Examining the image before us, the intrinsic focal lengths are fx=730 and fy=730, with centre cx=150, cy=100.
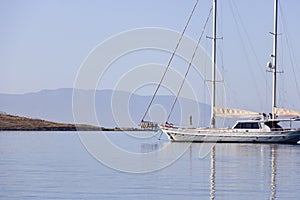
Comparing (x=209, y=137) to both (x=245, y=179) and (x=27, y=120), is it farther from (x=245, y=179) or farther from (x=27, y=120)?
(x=27, y=120)

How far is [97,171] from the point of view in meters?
39.7

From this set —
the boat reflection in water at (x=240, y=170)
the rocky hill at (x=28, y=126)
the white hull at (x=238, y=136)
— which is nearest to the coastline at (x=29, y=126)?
the rocky hill at (x=28, y=126)

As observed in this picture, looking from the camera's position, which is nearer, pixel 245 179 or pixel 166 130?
pixel 245 179

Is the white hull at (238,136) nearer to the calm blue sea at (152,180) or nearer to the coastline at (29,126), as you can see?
the calm blue sea at (152,180)

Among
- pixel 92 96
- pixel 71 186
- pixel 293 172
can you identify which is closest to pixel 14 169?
pixel 71 186

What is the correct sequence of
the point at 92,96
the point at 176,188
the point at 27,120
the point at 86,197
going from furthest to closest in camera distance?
the point at 27,120 → the point at 92,96 → the point at 176,188 → the point at 86,197

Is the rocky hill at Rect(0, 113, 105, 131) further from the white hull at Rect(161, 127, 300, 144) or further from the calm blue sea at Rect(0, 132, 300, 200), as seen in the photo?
the calm blue sea at Rect(0, 132, 300, 200)

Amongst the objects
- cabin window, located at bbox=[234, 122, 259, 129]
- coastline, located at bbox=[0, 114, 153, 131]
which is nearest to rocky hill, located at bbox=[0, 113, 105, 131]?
coastline, located at bbox=[0, 114, 153, 131]

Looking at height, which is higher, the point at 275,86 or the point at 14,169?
the point at 275,86

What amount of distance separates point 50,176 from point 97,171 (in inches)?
166

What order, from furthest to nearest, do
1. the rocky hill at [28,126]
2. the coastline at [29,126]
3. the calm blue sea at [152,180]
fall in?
the rocky hill at [28,126] → the coastline at [29,126] → the calm blue sea at [152,180]

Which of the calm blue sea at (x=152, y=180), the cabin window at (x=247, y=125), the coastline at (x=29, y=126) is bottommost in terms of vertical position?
the calm blue sea at (x=152, y=180)

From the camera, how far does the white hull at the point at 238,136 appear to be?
75.6m

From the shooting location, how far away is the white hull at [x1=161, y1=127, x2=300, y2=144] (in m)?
75.6
